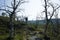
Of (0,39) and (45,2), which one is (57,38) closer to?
(45,2)

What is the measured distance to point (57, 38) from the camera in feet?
101

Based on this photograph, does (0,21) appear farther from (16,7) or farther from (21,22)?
(16,7)

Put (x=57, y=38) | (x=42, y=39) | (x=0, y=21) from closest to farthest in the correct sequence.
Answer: (x=42, y=39) → (x=57, y=38) → (x=0, y=21)

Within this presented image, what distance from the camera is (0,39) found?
1073 inches

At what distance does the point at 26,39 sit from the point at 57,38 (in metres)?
6.51

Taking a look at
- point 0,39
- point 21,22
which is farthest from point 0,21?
point 0,39

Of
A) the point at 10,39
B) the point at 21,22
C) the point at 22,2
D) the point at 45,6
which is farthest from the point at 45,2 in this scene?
the point at 21,22

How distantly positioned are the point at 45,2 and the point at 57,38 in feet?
25.0

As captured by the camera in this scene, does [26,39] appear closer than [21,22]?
Yes

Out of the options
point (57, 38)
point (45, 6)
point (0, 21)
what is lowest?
point (57, 38)

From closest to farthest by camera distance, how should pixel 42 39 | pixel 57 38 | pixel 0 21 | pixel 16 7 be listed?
pixel 16 7, pixel 42 39, pixel 57 38, pixel 0 21

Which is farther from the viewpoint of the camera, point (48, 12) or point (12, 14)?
point (48, 12)

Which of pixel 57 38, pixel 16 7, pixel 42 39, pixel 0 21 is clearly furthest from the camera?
pixel 0 21

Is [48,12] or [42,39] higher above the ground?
[48,12]
